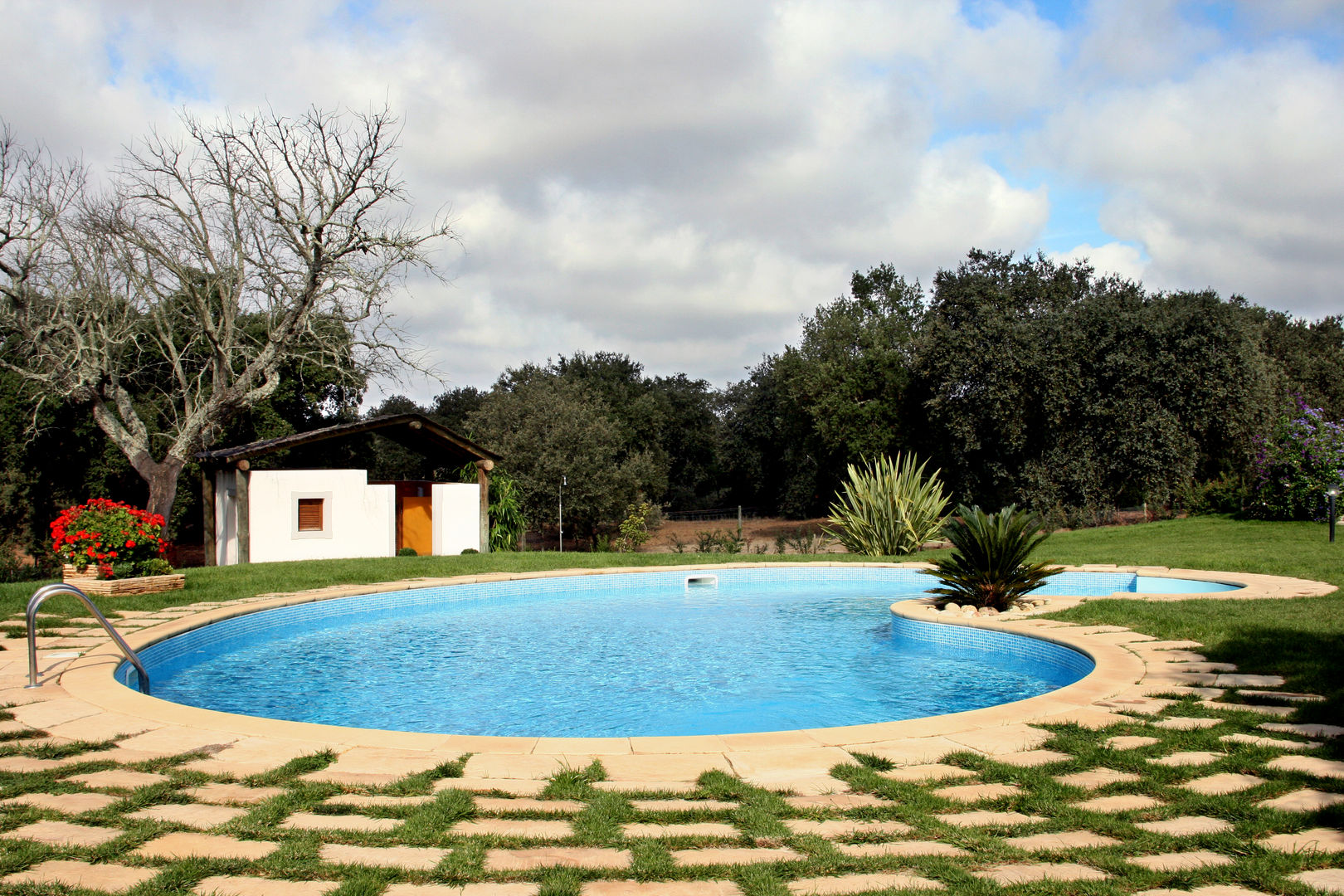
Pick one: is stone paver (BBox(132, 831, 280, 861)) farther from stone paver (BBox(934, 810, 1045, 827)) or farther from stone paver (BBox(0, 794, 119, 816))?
stone paver (BBox(934, 810, 1045, 827))

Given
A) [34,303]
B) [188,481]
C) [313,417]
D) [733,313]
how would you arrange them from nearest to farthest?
1. [34,303]
2. [188,481]
3. [313,417]
4. [733,313]

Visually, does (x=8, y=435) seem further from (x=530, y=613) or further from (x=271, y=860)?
(x=271, y=860)

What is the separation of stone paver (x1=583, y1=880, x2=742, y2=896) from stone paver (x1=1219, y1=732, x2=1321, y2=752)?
284cm

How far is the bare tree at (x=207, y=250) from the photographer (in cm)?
1802

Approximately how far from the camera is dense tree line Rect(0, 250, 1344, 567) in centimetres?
2208

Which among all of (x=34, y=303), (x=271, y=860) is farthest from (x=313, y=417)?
(x=271, y=860)

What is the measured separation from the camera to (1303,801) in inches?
127

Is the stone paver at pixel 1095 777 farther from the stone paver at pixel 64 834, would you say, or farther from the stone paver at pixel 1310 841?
the stone paver at pixel 64 834

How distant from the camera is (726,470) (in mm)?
46250

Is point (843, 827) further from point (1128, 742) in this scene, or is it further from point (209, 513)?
point (209, 513)

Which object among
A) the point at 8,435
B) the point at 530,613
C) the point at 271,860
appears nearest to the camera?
the point at 271,860

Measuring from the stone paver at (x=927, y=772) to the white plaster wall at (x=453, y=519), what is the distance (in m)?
16.5

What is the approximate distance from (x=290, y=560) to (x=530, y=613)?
757 cm

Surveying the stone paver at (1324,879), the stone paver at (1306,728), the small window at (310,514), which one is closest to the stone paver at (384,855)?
the stone paver at (1324,879)
